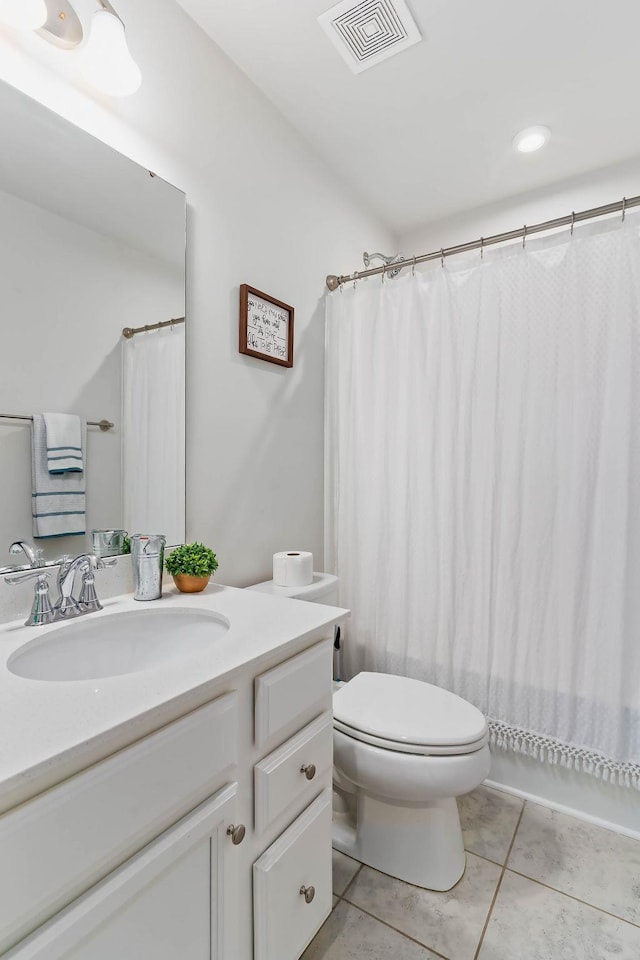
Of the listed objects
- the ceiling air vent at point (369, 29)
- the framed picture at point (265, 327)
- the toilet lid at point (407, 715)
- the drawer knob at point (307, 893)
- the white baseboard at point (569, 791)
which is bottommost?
the white baseboard at point (569, 791)

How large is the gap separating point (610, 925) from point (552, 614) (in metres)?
0.79

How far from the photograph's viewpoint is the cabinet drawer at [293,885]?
2.83ft

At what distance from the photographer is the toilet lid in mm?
1245

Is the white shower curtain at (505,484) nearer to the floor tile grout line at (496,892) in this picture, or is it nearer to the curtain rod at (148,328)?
the floor tile grout line at (496,892)

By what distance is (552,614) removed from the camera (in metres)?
1.55

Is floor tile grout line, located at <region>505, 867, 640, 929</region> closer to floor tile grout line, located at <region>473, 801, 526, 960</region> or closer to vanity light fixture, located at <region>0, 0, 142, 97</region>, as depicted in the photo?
floor tile grout line, located at <region>473, 801, 526, 960</region>

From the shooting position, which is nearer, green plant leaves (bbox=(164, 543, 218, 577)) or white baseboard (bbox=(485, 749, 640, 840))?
green plant leaves (bbox=(164, 543, 218, 577))

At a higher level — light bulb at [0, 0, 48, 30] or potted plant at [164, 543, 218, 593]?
light bulb at [0, 0, 48, 30]

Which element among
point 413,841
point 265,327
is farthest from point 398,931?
point 265,327

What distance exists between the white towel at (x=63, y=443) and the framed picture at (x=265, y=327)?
2.10 feet

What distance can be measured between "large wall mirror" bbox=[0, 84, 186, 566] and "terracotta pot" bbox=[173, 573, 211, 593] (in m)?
0.16

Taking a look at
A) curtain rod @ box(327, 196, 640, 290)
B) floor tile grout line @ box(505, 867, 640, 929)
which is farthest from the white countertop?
curtain rod @ box(327, 196, 640, 290)

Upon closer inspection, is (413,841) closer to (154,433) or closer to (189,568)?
(189,568)

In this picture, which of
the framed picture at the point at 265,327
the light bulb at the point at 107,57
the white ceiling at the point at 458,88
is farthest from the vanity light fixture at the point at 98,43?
the framed picture at the point at 265,327
